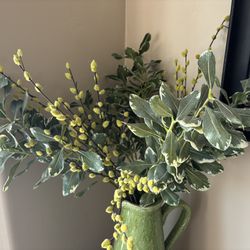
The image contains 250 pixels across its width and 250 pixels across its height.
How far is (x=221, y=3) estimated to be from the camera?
75 cm

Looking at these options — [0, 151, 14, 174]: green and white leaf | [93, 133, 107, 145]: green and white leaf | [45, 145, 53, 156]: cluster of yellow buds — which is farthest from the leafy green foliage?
[0, 151, 14, 174]: green and white leaf

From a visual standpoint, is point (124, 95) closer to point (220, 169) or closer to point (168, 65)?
point (168, 65)

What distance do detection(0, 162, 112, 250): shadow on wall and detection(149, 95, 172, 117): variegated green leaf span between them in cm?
49

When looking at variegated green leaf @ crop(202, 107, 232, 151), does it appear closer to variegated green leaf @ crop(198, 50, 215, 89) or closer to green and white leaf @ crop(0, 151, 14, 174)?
variegated green leaf @ crop(198, 50, 215, 89)

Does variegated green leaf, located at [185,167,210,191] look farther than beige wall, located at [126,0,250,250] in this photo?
No

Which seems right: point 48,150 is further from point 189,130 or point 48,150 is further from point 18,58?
point 189,130

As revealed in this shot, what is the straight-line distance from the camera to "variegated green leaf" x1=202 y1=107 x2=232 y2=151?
1.58 ft

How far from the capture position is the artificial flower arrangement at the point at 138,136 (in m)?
0.55

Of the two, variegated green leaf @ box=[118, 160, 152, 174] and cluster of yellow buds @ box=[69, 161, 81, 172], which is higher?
variegated green leaf @ box=[118, 160, 152, 174]

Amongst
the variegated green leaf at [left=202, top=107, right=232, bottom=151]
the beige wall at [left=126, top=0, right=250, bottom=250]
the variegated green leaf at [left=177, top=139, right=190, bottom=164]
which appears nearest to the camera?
the variegated green leaf at [left=202, top=107, right=232, bottom=151]

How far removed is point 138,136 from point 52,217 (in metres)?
0.50

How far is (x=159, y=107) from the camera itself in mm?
545

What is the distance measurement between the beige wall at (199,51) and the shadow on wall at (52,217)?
0.34 metres

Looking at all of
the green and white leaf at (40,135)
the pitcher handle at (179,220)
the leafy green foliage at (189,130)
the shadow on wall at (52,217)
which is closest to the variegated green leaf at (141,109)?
the leafy green foliage at (189,130)
